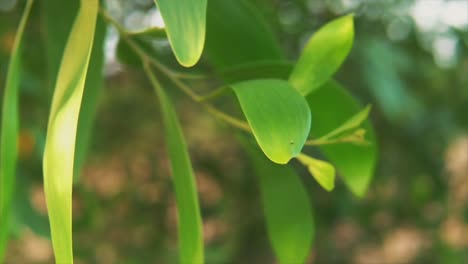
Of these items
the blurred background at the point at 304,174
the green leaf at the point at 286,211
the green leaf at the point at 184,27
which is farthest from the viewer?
the blurred background at the point at 304,174

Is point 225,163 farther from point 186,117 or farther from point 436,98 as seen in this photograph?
point 436,98

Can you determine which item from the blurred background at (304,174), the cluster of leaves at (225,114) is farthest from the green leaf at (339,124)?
the blurred background at (304,174)

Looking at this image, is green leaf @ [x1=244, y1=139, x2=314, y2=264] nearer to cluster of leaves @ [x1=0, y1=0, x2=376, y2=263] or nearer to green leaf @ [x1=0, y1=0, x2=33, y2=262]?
cluster of leaves @ [x1=0, y1=0, x2=376, y2=263]

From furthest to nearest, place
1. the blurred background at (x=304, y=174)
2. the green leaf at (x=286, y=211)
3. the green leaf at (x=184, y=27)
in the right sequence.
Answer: the blurred background at (x=304, y=174) → the green leaf at (x=286, y=211) → the green leaf at (x=184, y=27)

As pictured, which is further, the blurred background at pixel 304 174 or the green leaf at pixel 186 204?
the blurred background at pixel 304 174

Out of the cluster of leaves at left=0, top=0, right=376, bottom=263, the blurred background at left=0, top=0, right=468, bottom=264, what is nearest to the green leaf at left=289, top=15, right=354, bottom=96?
the cluster of leaves at left=0, top=0, right=376, bottom=263

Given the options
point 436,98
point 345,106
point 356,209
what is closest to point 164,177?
point 356,209

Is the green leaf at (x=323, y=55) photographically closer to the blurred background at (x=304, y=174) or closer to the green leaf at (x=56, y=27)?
the green leaf at (x=56, y=27)
